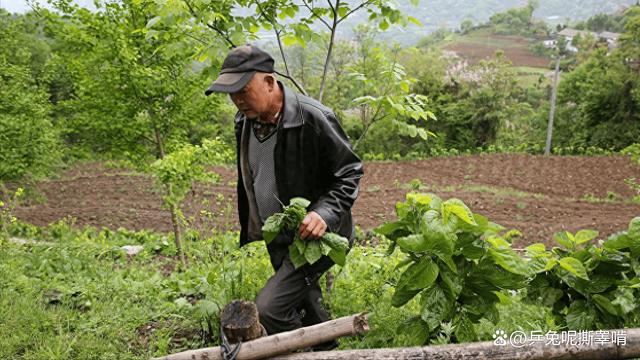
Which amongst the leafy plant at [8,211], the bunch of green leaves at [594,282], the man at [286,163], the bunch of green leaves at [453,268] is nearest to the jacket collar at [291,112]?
the man at [286,163]

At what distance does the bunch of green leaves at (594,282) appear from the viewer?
2984 mm

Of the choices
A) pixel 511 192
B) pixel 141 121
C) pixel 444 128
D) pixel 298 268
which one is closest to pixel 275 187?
pixel 298 268

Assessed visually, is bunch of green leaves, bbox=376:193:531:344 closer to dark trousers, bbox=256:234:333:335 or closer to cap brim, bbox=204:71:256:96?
dark trousers, bbox=256:234:333:335

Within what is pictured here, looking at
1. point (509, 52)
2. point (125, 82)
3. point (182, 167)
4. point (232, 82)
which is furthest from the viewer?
point (509, 52)

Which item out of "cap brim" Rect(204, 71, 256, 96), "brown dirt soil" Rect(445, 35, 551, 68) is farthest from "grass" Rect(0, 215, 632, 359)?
"brown dirt soil" Rect(445, 35, 551, 68)

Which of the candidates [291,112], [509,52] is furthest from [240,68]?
[509,52]

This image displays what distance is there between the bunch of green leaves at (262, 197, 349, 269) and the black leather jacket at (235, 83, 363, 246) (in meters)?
0.12

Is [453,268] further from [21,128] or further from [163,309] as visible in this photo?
[21,128]

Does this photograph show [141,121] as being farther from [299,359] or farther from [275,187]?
[299,359]

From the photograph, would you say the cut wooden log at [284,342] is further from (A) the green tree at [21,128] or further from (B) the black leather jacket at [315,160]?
(A) the green tree at [21,128]

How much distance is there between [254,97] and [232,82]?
0.50ft

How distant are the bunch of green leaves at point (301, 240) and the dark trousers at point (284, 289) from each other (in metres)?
0.20

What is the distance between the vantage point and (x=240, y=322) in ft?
8.49

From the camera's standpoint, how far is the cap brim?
2678 mm
